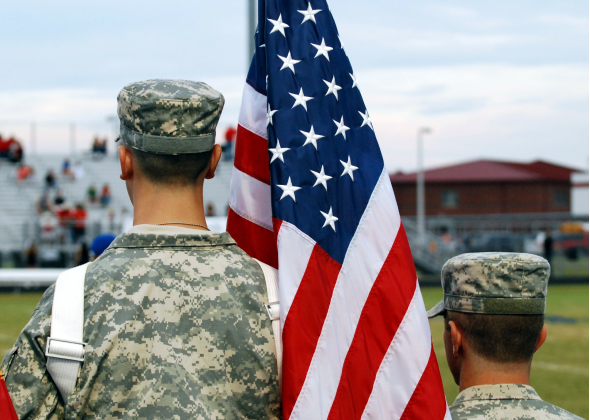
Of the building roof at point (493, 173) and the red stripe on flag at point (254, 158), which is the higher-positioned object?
the red stripe on flag at point (254, 158)

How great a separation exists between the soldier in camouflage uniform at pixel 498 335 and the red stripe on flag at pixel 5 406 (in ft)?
4.27

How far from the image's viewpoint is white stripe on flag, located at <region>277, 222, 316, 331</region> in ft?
6.71

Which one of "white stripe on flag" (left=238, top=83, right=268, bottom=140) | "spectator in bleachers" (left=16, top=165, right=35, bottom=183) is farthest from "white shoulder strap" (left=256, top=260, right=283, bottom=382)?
"spectator in bleachers" (left=16, top=165, right=35, bottom=183)

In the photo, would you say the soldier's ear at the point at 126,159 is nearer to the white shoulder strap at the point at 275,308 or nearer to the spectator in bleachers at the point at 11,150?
the white shoulder strap at the point at 275,308

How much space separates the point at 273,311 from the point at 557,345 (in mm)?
10221

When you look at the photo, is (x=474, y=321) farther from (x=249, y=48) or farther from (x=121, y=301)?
(x=249, y=48)

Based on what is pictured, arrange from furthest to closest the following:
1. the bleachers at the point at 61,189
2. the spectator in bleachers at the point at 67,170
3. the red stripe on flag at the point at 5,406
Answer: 1. the spectator in bleachers at the point at 67,170
2. the bleachers at the point at 61,189
3. the red stripe on flag at the point at 5,406

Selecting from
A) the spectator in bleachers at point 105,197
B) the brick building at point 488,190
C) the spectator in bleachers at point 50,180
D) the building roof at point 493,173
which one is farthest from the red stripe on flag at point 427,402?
the building roof at point 493,173

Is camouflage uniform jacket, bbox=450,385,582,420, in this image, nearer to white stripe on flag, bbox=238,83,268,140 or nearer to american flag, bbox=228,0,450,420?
american flag, bbox=228,0,450,420

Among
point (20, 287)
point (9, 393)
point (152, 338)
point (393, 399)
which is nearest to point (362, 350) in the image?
point (393, 399)

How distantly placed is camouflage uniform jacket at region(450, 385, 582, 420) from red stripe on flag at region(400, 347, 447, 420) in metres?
0.13

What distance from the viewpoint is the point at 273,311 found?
6.56ft

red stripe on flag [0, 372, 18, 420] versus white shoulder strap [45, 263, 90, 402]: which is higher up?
white shoulder strap [45, 263, 90, 402]

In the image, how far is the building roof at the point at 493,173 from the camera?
55131mm
